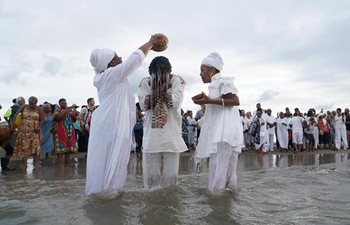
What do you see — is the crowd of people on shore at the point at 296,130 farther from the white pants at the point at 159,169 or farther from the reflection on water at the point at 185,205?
the white pants at the point at 159,169

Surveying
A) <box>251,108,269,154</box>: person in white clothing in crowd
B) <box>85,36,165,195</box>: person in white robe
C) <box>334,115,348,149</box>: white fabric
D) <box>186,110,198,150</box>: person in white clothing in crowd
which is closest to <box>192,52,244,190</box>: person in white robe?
<box>85,36,165,195</box>: person in white robe

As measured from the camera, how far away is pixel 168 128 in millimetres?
4461

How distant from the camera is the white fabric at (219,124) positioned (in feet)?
13.5

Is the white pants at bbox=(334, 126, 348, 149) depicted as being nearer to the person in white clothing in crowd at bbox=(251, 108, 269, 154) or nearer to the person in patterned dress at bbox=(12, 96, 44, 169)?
the person in white clothing in crowd at bbox=(251, 108, 269, 154)

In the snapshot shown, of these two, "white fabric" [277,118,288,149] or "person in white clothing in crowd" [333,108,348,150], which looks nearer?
"white fabric" [277,118,288,149]

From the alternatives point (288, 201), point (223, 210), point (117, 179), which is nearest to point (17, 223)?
point (117, 179)

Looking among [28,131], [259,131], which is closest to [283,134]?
[259,131]

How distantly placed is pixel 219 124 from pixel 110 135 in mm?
1381

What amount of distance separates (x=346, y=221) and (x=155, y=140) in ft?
7.91

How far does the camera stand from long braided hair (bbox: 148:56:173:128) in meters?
4.43

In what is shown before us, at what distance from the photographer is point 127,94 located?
13.8ft

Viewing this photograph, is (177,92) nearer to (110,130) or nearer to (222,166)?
(110,130)

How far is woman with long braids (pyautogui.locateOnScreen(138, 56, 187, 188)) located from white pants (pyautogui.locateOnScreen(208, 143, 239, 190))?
1.74ft

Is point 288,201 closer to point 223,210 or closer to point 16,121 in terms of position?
point 223,210
